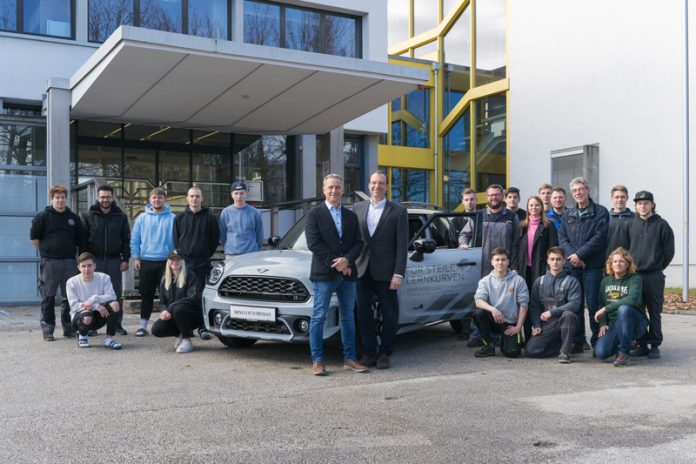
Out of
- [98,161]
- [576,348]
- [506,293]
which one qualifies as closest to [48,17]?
[98,161]

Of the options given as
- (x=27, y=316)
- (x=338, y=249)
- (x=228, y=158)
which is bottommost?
(x=27, y=316)

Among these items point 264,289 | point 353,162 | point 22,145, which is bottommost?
point 264,289

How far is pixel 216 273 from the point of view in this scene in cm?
783

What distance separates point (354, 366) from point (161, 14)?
11520mm

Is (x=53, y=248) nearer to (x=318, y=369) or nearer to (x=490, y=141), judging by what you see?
(x=318, y=369)

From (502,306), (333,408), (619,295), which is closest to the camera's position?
(333,408)

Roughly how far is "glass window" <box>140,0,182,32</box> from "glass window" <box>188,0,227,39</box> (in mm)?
308

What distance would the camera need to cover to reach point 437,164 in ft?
82.9

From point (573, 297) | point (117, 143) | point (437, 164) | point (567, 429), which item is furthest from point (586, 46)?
point (567, 429)

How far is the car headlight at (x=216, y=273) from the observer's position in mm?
7764

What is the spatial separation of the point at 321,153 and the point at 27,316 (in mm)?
8739

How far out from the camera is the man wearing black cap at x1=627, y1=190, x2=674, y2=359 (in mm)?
7863

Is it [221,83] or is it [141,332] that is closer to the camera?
[141,332]

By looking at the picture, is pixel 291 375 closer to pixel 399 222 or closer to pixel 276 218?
pixel 399 222
